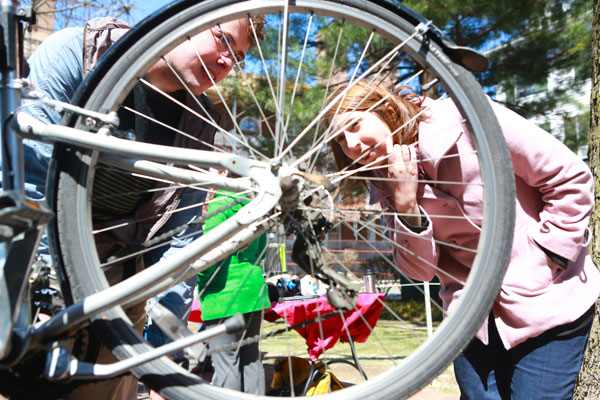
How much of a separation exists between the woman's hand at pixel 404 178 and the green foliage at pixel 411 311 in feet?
22.7

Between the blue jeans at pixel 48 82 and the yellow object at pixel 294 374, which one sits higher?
the blue jeans at pixel 48 82

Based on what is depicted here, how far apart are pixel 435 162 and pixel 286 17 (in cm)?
61

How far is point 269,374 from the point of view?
5.06m

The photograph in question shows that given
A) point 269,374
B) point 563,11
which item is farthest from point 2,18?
point 563,11

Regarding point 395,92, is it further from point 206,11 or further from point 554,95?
point 554,95

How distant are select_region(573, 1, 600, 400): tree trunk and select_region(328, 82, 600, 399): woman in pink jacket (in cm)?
84

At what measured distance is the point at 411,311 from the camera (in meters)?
9.05

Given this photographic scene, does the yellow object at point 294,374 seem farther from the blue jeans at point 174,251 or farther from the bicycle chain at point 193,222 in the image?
the bicycle chain at point 193,222

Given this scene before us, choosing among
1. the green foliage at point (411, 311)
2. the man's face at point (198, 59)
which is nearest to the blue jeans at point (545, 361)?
the man's face at point (198, 59)

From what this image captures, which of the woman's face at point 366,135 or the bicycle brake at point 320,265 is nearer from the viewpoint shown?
the bicycle brake at point 320,265

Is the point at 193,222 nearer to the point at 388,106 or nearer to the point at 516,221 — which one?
the point at 388,106

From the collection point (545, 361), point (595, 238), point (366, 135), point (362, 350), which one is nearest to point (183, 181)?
point (366, 135)

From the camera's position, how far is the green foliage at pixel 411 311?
27.6ft

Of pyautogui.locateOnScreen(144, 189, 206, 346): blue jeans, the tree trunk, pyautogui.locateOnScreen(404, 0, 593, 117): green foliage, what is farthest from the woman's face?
pyautogui.locateOnScreen(404, 0, 593, 117): green foliage
